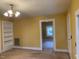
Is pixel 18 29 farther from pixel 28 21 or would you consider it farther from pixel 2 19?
pixel 2 19

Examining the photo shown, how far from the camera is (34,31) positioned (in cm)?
753

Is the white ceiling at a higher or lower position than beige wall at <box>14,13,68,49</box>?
higher

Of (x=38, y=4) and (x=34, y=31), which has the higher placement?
(x=38, y=4)

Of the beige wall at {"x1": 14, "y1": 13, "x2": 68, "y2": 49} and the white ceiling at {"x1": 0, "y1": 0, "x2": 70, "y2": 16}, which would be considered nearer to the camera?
the white ceiling at {"x1": 0, "y1": 0, "x2": 70, "y2": 16}

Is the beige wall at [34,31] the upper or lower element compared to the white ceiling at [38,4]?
lower

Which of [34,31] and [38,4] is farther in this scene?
[34,31]

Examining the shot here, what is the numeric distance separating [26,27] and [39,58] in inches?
115

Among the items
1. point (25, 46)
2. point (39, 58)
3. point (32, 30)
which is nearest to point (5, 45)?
point (25, 46)

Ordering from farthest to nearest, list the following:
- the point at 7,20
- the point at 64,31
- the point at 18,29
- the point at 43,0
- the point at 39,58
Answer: the point at 18,29 < the point at 7,20 < the point at 64,31 < the point at 39,58 < the point at 43,0

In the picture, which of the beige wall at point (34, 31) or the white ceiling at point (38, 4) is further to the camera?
the beige wall at point (34, 31)

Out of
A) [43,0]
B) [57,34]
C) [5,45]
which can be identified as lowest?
[5,45]

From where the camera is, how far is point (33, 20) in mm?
7531

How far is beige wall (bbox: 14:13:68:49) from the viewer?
689cm

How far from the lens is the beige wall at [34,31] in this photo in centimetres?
689
